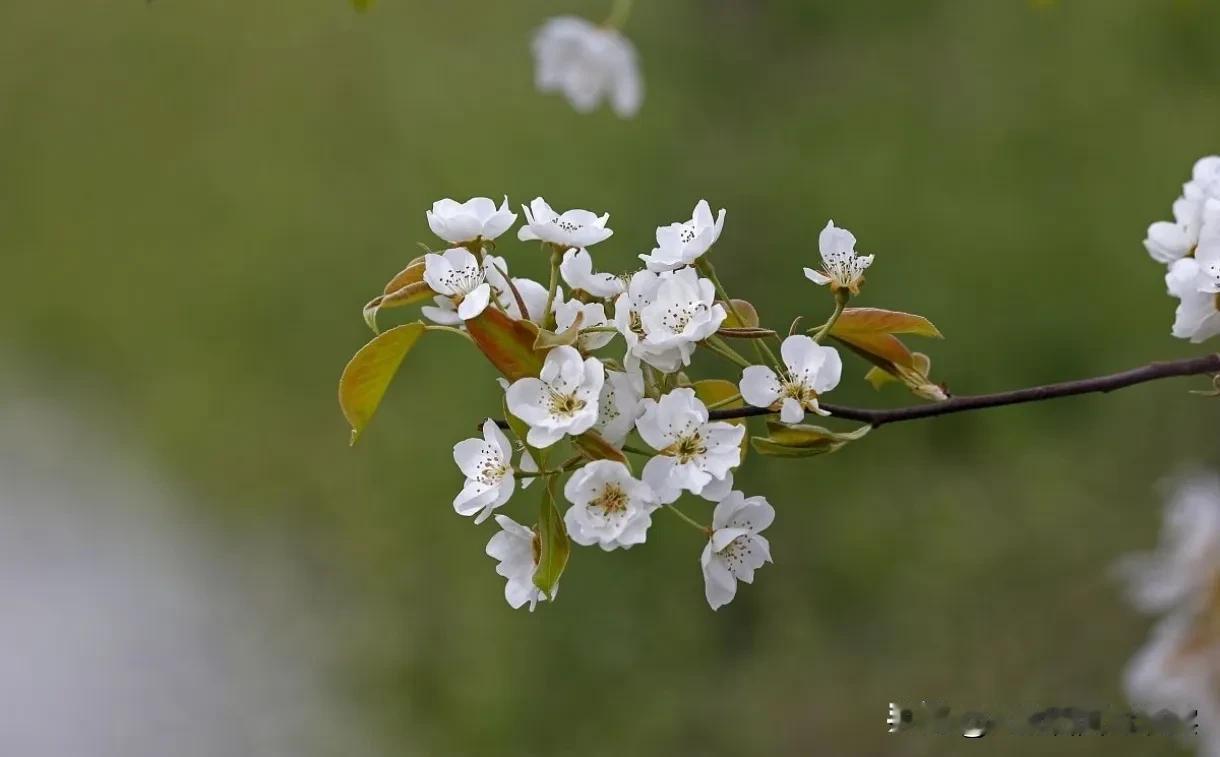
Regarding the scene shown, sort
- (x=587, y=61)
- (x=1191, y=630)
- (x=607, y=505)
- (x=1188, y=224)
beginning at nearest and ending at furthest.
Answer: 1. (x=607, y=505)
2. (x=1188, y=224)
3. (x=1191, y=630)
4. (x=587, y=61)

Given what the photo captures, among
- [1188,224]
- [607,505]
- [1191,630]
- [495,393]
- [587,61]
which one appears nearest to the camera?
[607,505]

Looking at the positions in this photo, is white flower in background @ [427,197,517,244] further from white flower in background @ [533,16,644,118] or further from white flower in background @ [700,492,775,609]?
white flower in background @ [533,16,644,118]

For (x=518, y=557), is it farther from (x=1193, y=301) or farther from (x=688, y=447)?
(x=1193, y=301)

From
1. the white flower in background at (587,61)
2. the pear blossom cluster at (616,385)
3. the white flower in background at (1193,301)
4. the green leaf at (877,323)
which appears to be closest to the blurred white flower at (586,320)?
the pear blossom cluster at (616,385)

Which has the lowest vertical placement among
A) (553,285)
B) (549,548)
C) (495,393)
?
(549,548)

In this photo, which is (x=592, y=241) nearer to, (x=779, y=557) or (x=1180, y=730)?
(x=1180, y=730)

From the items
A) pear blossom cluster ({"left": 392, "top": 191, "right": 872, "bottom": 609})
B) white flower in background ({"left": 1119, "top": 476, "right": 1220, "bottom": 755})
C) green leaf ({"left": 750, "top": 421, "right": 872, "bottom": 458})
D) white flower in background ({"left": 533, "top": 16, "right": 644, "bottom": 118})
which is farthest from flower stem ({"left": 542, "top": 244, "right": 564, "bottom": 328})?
white flower in background ({"left": 533, "top": 16, "right": 644, "bottom": 118})

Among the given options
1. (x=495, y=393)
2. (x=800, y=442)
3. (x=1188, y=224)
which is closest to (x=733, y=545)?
(x=800, y=442)

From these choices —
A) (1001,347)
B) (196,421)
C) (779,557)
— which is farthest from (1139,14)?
(196,421)
